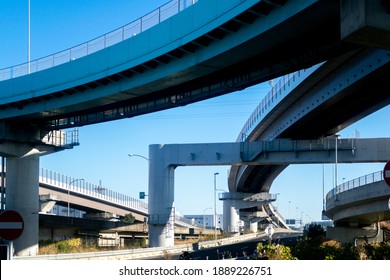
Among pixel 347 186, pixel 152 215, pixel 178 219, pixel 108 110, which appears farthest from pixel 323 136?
pixel 178 219

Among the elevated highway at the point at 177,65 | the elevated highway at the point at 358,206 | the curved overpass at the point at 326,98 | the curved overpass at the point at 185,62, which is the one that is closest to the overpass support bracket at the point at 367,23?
the elevated highway at the point at 177,65

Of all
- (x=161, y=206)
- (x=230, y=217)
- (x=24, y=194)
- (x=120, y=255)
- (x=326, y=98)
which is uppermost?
(x=326, y=98)

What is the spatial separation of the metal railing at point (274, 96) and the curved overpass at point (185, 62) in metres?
8.83

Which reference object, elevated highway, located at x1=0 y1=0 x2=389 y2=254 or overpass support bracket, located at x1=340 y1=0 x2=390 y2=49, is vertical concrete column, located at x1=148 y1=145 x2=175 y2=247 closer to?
elevated highway, located at x1=0 y1=0 x2=389 y2=254

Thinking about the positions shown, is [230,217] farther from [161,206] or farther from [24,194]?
[24,194]

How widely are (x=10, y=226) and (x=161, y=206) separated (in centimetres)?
3687

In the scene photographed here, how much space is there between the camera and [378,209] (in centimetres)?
4100

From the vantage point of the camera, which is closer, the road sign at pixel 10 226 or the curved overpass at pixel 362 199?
the road sign at pixel 10 226

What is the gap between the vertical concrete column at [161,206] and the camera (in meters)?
49.3

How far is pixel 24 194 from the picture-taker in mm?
46469

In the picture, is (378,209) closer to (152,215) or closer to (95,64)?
(152,215)

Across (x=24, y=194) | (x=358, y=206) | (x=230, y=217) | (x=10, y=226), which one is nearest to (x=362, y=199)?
(x=358, y=206)

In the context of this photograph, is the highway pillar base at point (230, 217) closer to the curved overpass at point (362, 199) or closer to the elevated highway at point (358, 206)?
the elevated highway at point (358, 206)
